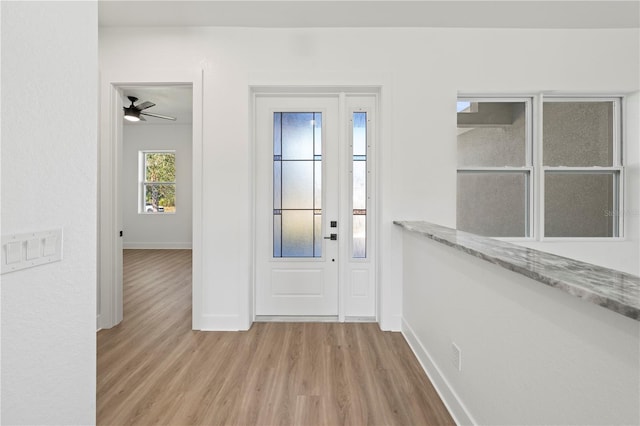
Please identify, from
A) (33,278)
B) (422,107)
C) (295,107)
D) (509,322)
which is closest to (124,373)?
(33,278)

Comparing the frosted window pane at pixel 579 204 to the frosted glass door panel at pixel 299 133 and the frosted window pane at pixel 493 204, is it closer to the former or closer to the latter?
the frosted window pane at pixel 493 204

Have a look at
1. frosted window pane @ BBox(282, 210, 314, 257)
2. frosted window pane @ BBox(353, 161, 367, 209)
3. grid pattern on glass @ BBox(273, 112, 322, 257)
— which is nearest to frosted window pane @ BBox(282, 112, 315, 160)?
grid pattern on glass @ BBox(273, 112, 322, 257)

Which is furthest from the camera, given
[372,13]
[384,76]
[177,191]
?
[177,191]

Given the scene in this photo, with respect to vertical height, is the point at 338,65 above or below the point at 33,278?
above

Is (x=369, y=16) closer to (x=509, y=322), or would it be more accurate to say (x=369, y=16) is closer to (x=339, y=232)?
(x=339, y=232)

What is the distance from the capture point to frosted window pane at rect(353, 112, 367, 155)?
284cm

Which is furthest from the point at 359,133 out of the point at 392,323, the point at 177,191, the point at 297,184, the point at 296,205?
the point at 177,191

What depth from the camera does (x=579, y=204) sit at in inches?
109

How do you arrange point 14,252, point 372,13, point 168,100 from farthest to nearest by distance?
point 168,100, point 372,13, point 14,252

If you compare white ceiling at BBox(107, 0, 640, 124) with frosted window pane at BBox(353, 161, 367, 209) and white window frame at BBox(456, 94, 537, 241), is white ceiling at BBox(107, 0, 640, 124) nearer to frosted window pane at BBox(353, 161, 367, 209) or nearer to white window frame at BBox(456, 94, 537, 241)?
white window frame at BBox(456, 94, 537, 241)

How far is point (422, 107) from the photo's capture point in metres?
2.65

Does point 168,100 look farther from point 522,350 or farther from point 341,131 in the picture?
point 522,350

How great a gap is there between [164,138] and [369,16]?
5.91 metres

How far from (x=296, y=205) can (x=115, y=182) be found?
173cm
